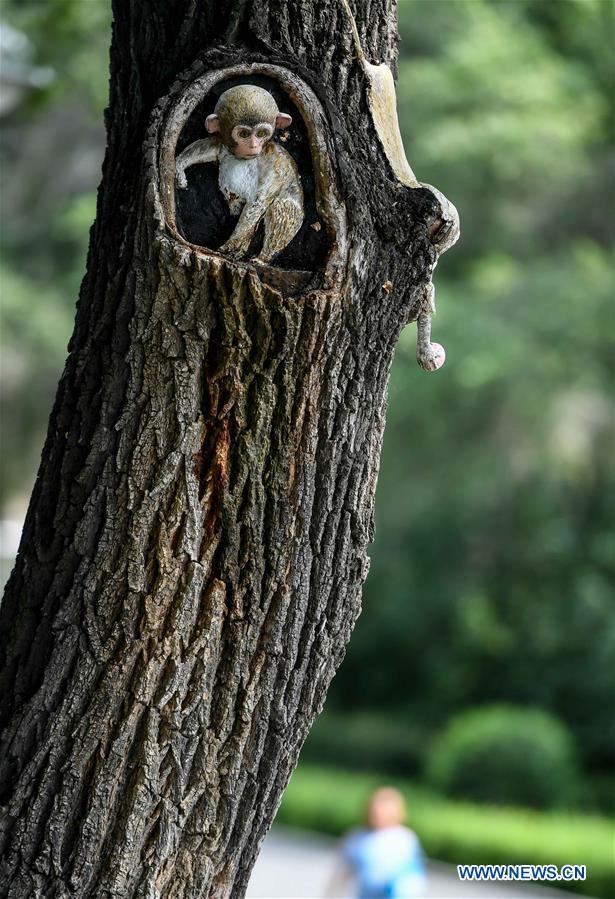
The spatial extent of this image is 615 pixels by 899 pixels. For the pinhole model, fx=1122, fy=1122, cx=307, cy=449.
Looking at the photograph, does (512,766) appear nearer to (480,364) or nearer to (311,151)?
(480,364)

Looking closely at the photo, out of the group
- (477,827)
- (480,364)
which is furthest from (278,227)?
(477,827)

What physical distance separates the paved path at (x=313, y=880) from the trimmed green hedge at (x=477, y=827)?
0.23m

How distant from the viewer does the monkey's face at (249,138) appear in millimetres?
2260

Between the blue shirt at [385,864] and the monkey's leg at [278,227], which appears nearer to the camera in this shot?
the monkey's leg at [278,227]

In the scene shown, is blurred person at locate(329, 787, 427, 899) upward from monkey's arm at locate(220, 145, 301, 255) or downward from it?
downward

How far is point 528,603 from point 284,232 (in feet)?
39.2

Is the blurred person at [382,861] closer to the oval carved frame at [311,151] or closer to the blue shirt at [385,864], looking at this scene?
the blue shirt at [385,864]

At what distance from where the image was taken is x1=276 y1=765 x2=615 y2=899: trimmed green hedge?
9.21 m

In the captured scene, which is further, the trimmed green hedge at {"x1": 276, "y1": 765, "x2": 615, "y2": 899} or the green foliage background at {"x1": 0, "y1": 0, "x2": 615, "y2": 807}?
the green foliage background at {"x1": 0, "y1": 0, "x2": 615, "y2": 807}

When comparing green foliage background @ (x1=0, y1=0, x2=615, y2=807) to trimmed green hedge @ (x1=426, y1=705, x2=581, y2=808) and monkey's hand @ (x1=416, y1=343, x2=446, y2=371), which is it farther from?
monkey's hand @ (x1=416, y1=343, x2=446, y2=371)

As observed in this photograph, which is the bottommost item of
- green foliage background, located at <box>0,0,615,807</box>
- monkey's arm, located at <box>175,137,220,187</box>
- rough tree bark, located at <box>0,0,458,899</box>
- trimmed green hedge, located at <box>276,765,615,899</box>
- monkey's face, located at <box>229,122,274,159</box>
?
rough tree bark, located at <box>0,0,458,899</box>

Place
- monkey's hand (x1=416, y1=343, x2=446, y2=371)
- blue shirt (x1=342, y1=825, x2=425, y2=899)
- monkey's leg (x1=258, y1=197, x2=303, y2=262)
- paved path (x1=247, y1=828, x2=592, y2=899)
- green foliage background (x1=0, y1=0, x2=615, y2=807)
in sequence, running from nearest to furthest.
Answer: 1. monkey's leg (x1=258, y1=197, x2=303, y2=262)
2. monkey's hand (x1=416, y1=343, x2=446, y2=371)
3. blue shirt (x1=342, y1=825, x2=425, y2=899)
4. paved path (x1=247, y1=828, x2=592, y2=899)
5. green foliage background (x1=0, y1=0, x2=615, y2=807)

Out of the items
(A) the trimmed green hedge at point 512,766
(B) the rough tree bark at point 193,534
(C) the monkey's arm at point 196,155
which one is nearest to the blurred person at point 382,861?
(B) the rough tree bark at point 193,534

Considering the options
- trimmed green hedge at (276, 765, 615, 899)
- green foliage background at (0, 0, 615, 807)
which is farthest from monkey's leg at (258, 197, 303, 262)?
trimmed green hedge at (276, 765, 615, 899)
